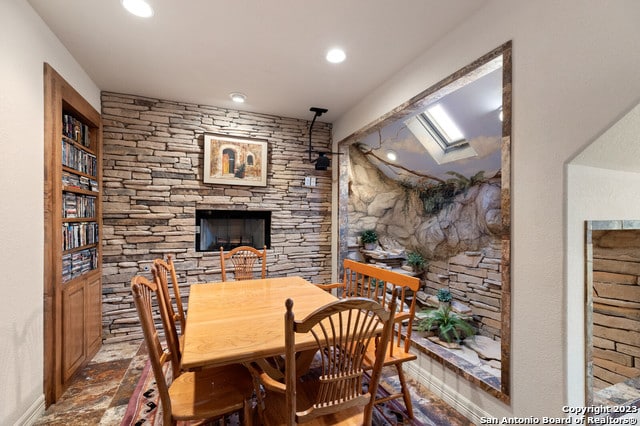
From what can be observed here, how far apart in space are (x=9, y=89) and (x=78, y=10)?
64cm

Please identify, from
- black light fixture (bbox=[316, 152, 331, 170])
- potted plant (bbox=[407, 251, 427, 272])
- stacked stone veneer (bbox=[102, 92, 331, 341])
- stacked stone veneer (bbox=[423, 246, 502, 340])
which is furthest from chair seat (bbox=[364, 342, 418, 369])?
potted plant (bbox=[407, 251, 427, 272])

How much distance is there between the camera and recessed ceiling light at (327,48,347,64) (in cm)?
218

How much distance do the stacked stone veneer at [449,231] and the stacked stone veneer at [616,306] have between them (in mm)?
675

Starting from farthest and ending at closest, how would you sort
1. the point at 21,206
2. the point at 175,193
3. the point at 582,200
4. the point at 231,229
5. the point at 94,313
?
the point at 231,229, the point at 175,193, the point at 94,313, the point at 21,206, the point at 582,200

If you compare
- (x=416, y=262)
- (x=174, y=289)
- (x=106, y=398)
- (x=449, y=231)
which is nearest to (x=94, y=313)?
(x=106, y=398)

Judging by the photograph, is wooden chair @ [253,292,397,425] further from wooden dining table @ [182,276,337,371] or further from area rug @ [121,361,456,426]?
area rug @ [121,361,456,426]

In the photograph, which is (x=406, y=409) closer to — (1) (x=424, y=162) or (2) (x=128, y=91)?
(1) (x=424, y=162)

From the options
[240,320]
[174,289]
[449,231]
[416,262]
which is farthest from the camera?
[416,262]

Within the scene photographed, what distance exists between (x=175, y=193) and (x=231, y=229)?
734mm

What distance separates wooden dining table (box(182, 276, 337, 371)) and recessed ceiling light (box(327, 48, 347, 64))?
5.97 ft

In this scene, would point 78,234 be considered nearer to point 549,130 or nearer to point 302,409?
point 302,409

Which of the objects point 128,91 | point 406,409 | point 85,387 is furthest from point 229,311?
point 128,91

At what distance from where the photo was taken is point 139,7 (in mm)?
1733

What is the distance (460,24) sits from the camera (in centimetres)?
187
